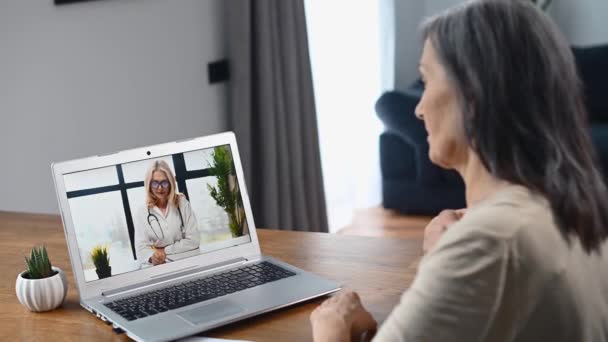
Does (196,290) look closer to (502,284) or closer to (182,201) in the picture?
(182,201)

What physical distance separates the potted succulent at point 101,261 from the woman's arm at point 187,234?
0.11 metres

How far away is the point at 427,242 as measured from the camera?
5.07ft

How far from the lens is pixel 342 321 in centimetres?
144

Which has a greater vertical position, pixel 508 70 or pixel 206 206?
pixel 508 70

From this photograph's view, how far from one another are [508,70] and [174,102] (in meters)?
2.60

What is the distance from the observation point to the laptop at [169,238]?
1.65 m

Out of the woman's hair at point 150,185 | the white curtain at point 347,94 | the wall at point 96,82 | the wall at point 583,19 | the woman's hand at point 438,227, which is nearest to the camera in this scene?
the woman's hand at point 438,227

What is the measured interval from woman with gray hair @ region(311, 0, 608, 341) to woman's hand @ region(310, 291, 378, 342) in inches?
10.3

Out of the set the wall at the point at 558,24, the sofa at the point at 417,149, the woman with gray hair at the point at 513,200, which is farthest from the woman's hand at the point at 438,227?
the wall at the point at 558,24

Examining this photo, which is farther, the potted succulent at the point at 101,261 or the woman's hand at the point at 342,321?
the potted succulent at the point at 101,261

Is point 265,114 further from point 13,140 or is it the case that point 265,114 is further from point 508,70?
point 508,70

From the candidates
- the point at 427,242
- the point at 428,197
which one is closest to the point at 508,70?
the point at 427,242

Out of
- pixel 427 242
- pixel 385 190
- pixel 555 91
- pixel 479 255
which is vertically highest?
pixel 555 91

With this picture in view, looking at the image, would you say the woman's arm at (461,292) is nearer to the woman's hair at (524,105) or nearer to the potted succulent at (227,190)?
the woman's hair at (524,105)
